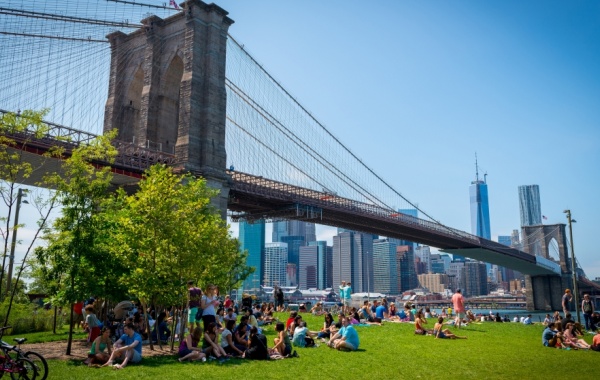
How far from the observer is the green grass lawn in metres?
10.8

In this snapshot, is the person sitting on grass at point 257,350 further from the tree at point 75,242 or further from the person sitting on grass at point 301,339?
the tree at point 75,242

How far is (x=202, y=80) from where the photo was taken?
3441 centimetres

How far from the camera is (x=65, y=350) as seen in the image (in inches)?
585

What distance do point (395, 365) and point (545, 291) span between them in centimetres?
9154

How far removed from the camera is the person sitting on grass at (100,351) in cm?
1203

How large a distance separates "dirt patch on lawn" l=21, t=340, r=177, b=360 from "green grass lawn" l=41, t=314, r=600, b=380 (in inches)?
28.6

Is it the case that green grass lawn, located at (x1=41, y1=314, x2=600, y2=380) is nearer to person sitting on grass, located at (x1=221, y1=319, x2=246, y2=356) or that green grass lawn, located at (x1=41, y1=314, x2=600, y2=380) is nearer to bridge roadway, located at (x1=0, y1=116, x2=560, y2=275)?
person sitting on grass, located at (x1=221, y1=319, x2=246, y2=356)

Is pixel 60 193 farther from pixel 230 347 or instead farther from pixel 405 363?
pixel 405 363

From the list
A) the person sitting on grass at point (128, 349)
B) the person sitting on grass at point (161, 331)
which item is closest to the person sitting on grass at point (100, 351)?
the person sitting on grass at point (128, 349)

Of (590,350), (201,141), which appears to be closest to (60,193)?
(590,350)

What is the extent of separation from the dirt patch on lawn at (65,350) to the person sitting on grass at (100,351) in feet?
3.42

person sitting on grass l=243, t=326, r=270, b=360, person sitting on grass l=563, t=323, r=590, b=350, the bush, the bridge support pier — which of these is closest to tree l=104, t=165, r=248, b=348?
person sitting on grass l=243, t=326, r=270, b=360

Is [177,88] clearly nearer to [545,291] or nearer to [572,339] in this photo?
[572,339]

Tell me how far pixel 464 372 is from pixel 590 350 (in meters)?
6.77
